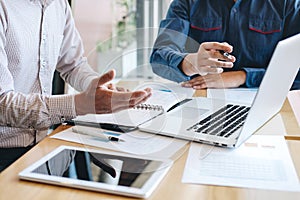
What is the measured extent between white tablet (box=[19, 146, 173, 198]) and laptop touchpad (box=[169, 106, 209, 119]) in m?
0.28

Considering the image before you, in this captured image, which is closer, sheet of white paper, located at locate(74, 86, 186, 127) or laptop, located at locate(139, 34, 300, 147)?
laptop, located at locate(139, 34, 300, 147)

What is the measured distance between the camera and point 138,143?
1021mm

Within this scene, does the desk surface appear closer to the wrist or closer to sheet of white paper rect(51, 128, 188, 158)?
sheet of white paper rect(51, 128, 188, 158)

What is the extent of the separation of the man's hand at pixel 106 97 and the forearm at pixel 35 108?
7 cm

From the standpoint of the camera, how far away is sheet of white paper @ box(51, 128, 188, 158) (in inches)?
38.4

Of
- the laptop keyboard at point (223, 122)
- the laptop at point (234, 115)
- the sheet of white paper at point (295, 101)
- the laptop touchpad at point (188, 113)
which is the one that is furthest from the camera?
the sheet of white paper at point (295, 101)

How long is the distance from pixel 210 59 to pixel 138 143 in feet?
1.37

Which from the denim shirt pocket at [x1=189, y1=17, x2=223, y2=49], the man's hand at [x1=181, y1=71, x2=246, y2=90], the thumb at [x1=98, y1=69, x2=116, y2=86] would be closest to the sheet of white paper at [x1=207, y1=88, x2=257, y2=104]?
the man's hand at [x1=181, y1=71, x2=246, y2=90]

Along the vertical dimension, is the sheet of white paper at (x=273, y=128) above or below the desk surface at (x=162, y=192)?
below

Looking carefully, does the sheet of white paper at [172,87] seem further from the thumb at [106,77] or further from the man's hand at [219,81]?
the thumb at [106,77]

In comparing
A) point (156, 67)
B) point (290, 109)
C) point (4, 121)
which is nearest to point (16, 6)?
point (4, 121)

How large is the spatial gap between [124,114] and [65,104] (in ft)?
0.52

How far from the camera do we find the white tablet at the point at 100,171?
2.63 feet

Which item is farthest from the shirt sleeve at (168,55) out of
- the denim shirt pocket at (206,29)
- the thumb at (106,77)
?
the thumb at (106,77)
